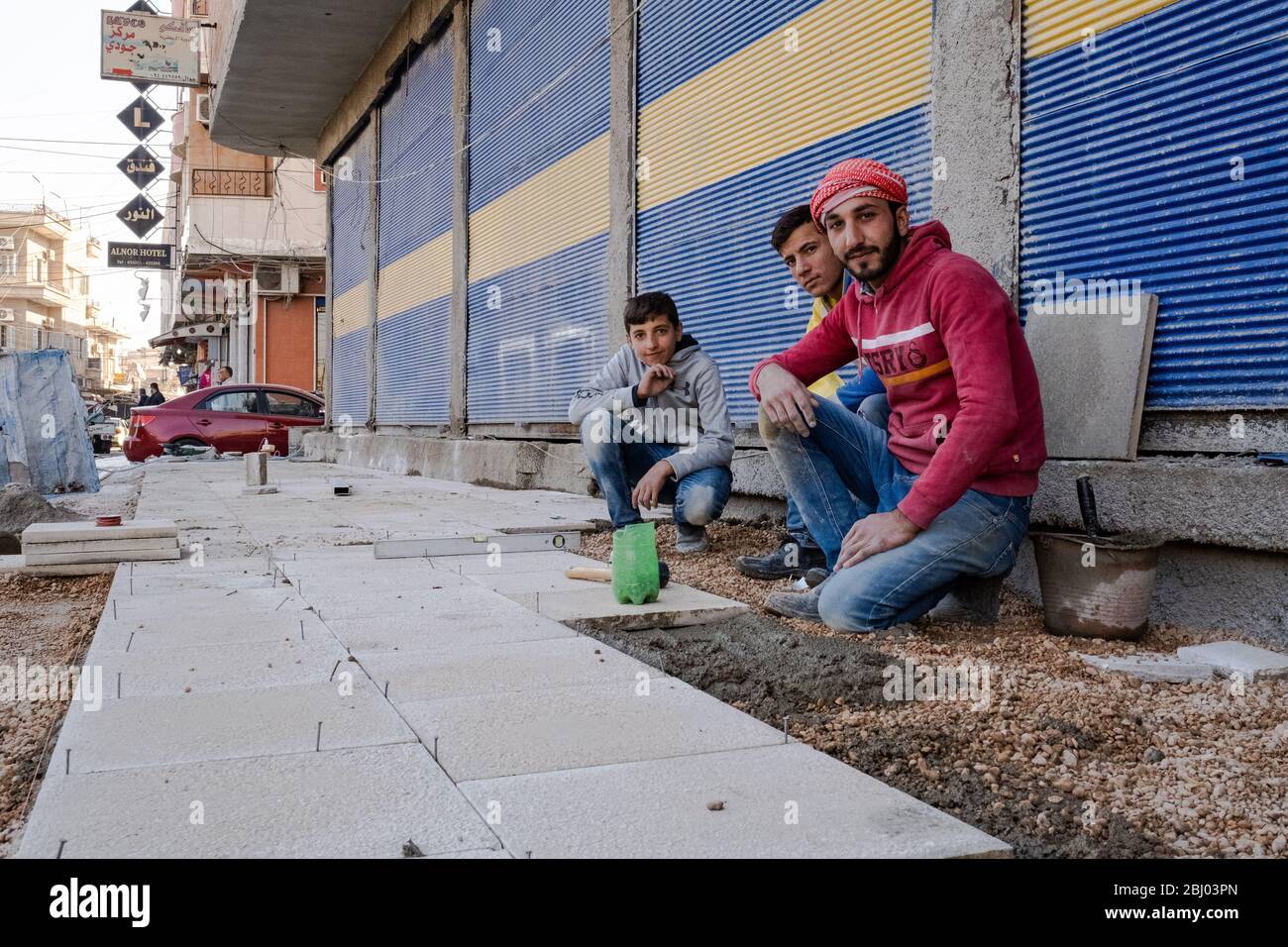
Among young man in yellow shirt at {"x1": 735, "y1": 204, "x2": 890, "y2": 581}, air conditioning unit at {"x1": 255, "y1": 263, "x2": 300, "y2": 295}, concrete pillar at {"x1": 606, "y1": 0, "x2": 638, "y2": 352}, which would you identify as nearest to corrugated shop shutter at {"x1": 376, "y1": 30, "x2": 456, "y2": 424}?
concrete pillar at {"x1": 606, "y1": 0, "x2": 638, "y2": 352}

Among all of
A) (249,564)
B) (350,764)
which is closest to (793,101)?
(249,564)

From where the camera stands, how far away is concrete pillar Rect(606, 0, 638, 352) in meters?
7.80

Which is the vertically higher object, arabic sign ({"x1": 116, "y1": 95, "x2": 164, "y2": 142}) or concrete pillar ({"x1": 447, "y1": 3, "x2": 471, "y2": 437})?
arabic sign ({"x1": 116, "y1": 95, "x2": 164, "y2": 142})

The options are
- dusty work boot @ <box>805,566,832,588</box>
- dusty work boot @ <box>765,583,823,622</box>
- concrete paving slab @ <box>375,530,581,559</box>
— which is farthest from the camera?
concrete paving slab @ <box>375,530,581,559</box>

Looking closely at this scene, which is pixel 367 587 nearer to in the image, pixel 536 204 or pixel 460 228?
pixel 536 204

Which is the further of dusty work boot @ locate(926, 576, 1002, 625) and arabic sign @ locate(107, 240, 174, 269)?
arabic sign @ locate(107, 240, 174, 269)

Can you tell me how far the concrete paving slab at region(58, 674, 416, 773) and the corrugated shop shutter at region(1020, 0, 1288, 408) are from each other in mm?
2957

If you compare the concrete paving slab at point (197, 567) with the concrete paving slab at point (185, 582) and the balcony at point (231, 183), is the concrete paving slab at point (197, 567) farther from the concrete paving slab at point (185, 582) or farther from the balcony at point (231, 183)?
the balcony at point (231, 183)

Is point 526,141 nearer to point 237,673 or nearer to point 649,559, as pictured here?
point 649,559
